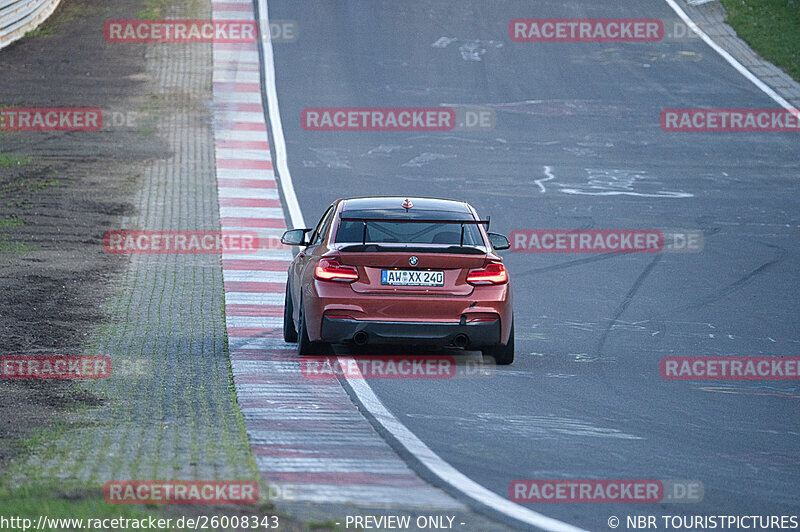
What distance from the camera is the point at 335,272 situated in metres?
10.7

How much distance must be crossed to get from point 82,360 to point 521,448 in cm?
472

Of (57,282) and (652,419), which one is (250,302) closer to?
(57,282)

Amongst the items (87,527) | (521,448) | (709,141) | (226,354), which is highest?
(87,527)

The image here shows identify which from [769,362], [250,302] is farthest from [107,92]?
[769,362]

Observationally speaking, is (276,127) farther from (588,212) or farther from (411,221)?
(411,221)

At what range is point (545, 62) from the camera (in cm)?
3141

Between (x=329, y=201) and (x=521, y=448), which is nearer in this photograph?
(x=521, y=448)
